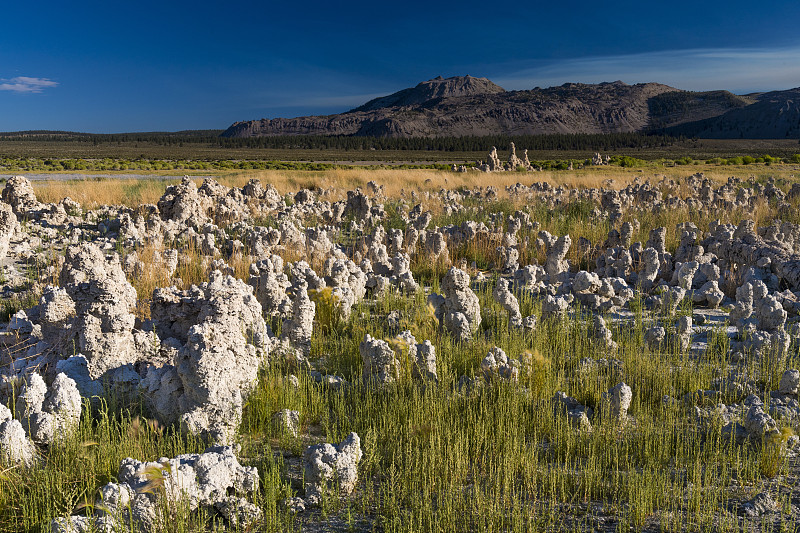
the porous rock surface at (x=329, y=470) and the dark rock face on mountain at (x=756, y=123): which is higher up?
the dark rock face on mountain at (x=756, y=123)

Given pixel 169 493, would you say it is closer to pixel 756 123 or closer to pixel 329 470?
pixel 329 470

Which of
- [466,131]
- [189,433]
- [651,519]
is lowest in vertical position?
[651,519]

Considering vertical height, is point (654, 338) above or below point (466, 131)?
below

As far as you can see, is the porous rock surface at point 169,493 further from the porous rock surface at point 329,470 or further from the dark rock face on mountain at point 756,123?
the dark rock face on mountain at point 756,123

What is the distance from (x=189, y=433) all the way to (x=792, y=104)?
198m

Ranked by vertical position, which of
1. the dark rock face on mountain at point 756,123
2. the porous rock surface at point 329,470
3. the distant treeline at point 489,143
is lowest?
the porous rock surface at point 329,470

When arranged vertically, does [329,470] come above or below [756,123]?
below

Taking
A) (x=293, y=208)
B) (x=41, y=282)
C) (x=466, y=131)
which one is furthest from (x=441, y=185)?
(x=466, y=131)

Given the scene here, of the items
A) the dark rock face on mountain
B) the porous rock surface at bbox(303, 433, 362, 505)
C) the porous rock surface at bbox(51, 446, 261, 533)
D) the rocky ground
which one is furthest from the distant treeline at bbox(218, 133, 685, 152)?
the porous rock surface at bbox(51, 446, 261, 533)

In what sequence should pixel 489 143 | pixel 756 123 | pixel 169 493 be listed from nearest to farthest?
1. pixel 169 493
2. pixel 489 143
3. pixel 756 123

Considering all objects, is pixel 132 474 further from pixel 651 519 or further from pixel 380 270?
pixel 380 270

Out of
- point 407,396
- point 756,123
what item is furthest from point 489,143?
point 407,396

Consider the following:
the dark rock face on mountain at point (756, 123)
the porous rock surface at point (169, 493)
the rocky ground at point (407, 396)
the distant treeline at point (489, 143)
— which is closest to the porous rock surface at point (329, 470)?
the rocky ground at point (407, 396)

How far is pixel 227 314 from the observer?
382cm
